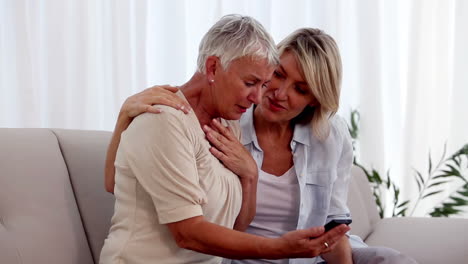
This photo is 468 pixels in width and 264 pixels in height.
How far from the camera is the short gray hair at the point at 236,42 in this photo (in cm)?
168

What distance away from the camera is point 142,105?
165 centimetres

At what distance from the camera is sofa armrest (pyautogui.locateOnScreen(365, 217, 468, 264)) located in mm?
2605

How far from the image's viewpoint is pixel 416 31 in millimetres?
4031

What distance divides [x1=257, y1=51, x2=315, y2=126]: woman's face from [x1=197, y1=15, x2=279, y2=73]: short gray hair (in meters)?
0.32

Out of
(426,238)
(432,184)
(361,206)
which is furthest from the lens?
(432,184)

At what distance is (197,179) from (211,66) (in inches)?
11.5

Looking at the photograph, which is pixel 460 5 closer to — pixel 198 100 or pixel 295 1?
pixel 295 1

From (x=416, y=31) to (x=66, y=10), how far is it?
6.61ft

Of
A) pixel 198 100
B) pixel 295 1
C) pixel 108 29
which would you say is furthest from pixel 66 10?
pixel 198 100

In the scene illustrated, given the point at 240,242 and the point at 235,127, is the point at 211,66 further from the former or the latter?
the point at 240,242

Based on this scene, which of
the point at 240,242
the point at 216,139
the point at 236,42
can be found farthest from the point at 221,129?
the point at 240,242

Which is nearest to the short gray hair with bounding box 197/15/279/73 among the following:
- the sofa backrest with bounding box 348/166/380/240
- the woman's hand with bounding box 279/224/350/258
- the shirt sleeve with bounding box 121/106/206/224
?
the shirt sleeve with bounding box 121/106/206/224

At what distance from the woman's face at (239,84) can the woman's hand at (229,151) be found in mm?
77

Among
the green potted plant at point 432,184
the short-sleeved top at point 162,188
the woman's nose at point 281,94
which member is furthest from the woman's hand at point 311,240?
the green potted plant at point 432,184
